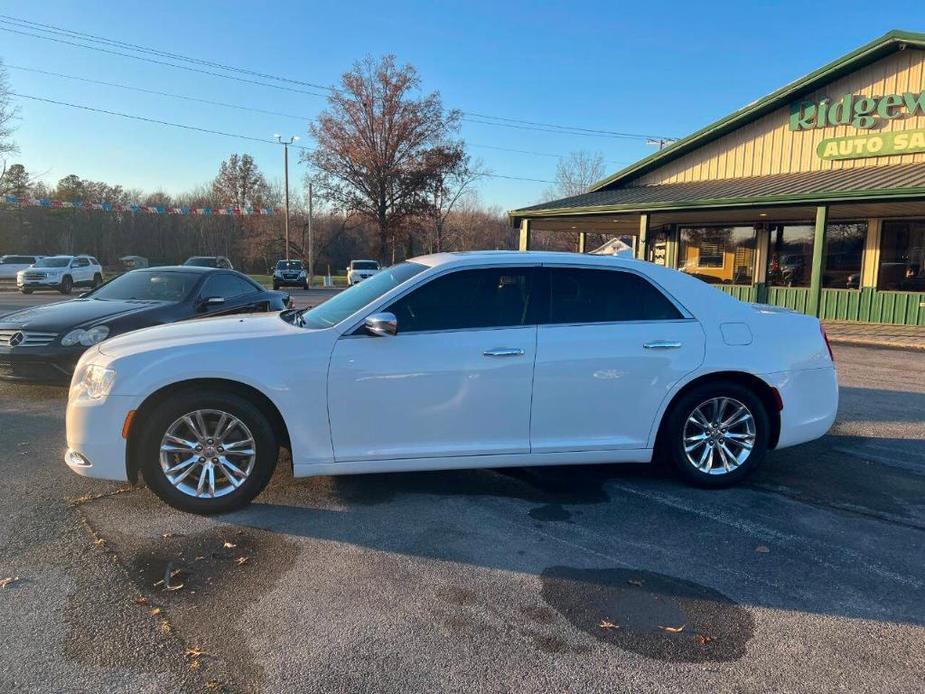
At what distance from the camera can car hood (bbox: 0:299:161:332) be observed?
6.87 m

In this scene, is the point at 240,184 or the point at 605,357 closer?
the point at 605,357

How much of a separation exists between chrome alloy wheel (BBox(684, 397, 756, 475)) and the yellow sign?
14.6 metres

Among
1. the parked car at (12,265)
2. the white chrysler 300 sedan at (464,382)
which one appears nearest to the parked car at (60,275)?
the parked car at (12,265)

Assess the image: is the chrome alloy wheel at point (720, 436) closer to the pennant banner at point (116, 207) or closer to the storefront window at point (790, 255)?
the storefront window at point (790, 255)

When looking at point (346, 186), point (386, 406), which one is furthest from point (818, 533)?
point (346, 186)

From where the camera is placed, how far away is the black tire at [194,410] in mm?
3969

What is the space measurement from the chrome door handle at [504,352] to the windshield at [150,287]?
5.06m

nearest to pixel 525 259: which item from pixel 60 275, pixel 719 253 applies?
pixel 719 253

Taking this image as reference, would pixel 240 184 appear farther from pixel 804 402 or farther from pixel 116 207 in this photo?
pixel 804 402

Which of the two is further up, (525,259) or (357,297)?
(525,259)

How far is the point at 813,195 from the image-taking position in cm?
1418

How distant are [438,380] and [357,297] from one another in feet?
3.23

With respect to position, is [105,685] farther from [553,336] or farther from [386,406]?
[553,336]

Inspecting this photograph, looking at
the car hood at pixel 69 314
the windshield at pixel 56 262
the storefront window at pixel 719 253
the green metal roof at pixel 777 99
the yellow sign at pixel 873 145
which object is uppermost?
the green metal roof at pixel 777 99
